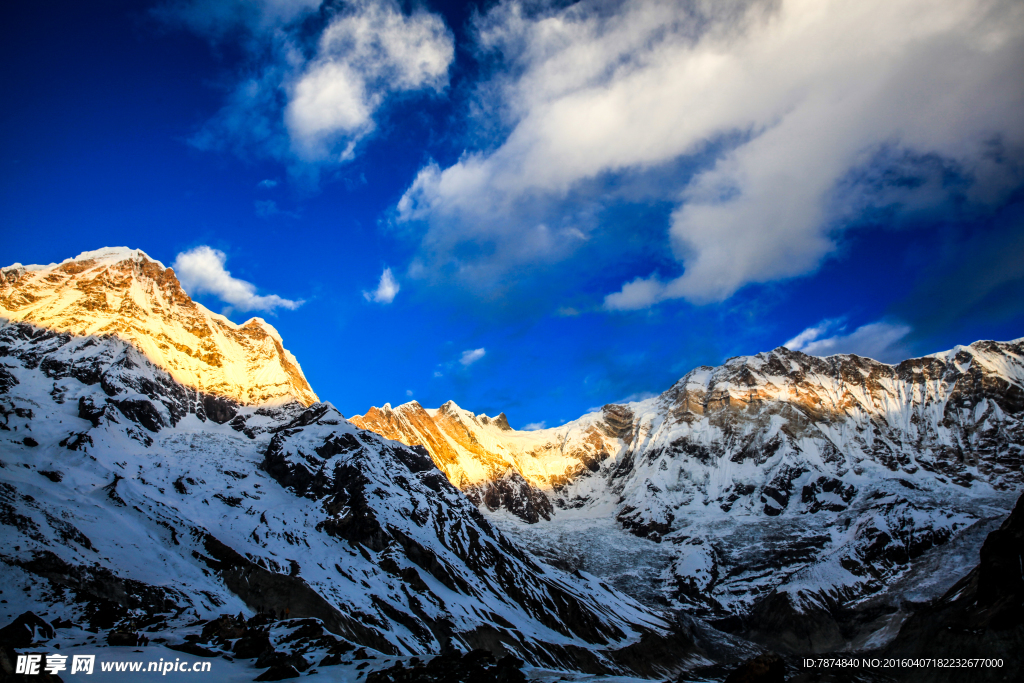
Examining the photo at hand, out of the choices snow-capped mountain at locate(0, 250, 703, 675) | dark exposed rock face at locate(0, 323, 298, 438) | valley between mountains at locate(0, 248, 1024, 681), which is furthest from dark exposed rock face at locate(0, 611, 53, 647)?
dark exposed rock face at locate(0, 323, 298, 438)

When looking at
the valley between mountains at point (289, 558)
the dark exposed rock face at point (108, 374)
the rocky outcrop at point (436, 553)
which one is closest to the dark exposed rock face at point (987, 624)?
the valley between mountains at point (289, 558)

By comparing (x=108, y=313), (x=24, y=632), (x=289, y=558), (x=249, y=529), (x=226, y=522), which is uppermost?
(x=108, y=313)

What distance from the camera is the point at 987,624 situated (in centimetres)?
2356

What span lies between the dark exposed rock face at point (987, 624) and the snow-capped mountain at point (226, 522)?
37630 millimetres

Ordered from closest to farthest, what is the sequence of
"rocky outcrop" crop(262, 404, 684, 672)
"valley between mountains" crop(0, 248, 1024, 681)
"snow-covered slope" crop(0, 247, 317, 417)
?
"valley between mountains" crop(0, 248, 1024, 681) → "rocky outcrop" crop(262, 404, 684, 672) → "snow-covered slope" crop(0, 247, 317, 417)

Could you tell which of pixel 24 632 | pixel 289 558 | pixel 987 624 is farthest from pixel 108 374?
pixel 987 624

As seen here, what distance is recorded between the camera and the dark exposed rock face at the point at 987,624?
72.9 feet

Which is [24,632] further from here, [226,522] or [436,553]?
[436,553]

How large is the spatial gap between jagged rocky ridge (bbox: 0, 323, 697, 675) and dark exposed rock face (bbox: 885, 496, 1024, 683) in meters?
56.0

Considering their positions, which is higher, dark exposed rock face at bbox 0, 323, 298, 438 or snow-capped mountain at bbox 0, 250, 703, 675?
dark exposed rock face at bbox 0, 323, 298, 438

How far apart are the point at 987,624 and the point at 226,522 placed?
127 meters

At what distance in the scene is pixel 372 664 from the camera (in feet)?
132

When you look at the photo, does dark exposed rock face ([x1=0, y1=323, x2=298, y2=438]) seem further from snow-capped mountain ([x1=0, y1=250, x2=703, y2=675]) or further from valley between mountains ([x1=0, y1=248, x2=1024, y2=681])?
valley between mountains ([x1=0, y1=248, x2=1024, y2=681])

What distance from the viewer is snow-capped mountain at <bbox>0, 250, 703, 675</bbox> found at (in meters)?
85.3
